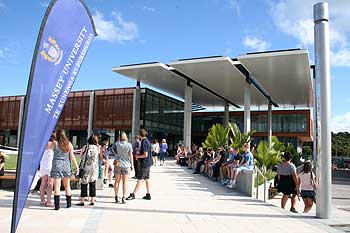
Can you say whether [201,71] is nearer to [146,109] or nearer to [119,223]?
[146,109]

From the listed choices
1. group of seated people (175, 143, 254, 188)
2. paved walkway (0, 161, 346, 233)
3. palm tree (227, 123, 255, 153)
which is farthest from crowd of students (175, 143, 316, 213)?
palm tree (227, 123, 255, 153)

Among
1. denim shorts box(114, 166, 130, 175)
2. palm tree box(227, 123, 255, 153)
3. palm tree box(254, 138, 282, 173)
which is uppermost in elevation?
palm tree box(227, 123, 255, 153)

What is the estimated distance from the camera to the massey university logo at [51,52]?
4.26 metres

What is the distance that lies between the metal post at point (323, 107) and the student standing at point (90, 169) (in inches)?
187

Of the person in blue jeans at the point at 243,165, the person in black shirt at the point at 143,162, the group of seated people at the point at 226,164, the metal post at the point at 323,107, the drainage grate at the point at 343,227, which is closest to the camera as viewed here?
the drainage grate at the point at 343,227

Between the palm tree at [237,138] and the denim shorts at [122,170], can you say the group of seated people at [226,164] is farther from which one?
the denim shorts at [122,170]

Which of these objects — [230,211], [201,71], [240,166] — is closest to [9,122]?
[201,71]

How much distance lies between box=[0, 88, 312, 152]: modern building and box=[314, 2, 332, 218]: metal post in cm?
3154

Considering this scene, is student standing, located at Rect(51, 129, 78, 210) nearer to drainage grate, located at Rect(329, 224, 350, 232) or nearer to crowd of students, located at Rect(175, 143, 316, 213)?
crowd of students, located at Rect(175, 143, 316, 213)

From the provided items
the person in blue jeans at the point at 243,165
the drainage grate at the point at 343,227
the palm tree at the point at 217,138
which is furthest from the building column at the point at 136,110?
the drainage grate at the point at 343,227

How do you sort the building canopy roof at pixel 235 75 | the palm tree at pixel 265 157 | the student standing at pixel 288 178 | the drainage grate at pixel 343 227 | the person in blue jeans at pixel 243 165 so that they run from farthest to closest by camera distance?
1. the building canopy roof at pixel 235 75
2. the palm tree at pixel 265 157
3. the person in blue jeans at pixel 243 165
4. the student standing at pixel 288 178
5. the drainage grate at pixel 343 227

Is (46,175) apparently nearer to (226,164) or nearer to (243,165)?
(243,165)

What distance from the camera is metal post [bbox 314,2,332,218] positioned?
24.5 feet

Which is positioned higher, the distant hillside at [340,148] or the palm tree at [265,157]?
the distant hillside at [340,148]
